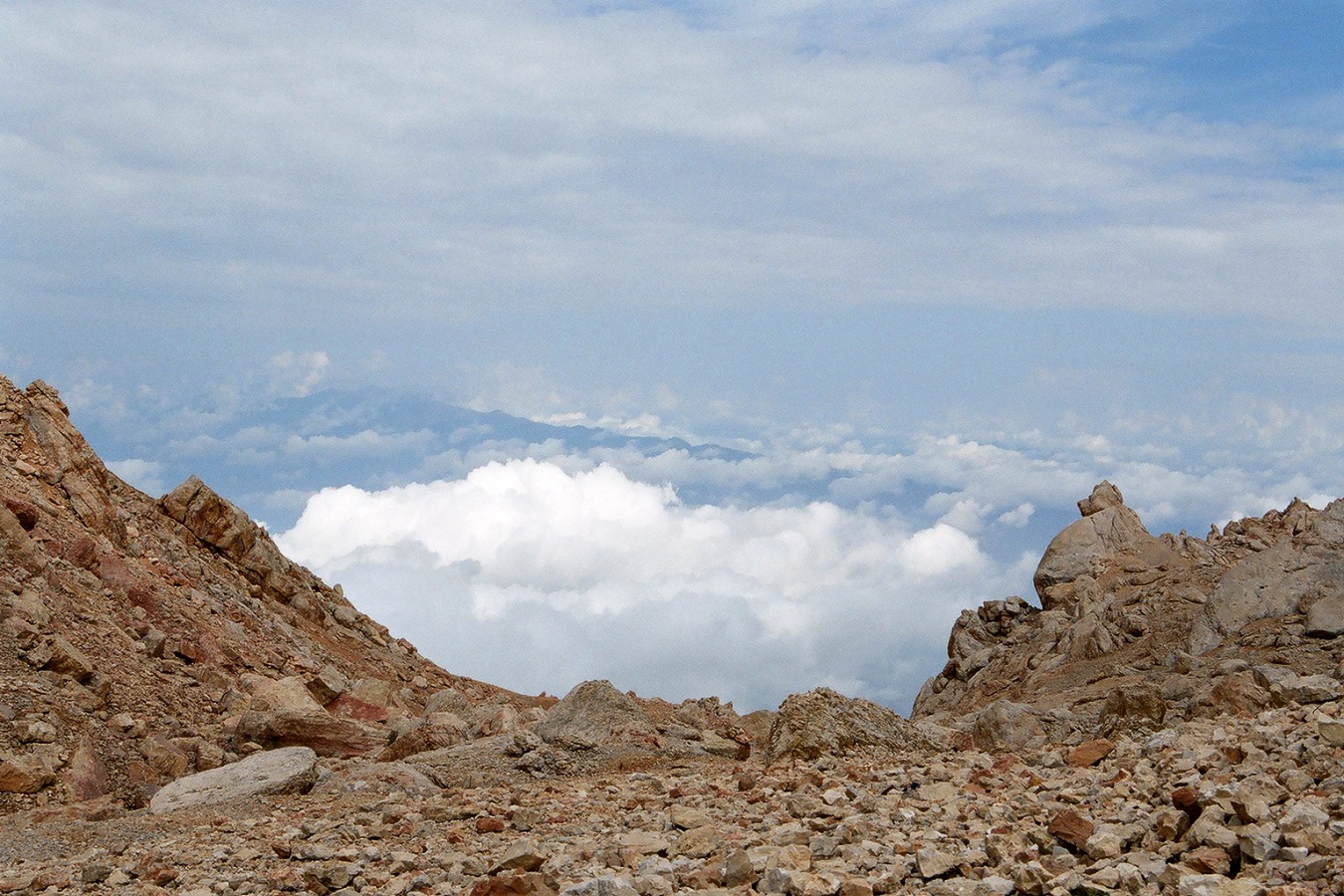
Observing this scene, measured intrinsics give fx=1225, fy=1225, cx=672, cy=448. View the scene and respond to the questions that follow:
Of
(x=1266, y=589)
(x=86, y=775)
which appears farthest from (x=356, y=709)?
(x=1266, y=589)

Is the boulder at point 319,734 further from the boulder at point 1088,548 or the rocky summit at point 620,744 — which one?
the boulder at point 1088,548

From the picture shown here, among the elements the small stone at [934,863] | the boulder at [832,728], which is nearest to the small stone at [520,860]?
the small stone at [934,863]

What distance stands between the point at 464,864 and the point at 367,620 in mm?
27068

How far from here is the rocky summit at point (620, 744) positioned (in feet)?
31.8

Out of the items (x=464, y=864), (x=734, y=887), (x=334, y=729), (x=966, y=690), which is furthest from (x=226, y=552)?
(x=734, y=887)

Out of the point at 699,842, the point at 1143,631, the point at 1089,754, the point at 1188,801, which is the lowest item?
the point at 699,842

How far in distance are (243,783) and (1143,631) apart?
70.5 feet

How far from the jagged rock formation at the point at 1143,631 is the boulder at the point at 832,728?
2.19 meters

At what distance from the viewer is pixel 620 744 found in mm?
18344

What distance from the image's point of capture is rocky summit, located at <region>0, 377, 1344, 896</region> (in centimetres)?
970

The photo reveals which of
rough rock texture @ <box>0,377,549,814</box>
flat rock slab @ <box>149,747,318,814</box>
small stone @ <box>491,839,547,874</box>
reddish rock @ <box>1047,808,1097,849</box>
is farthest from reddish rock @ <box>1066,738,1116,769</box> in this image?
rough rock texture @ <box>0,377,549,814</box>

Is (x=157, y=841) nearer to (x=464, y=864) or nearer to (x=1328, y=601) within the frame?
(x=464, y=864)

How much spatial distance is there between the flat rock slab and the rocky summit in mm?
50

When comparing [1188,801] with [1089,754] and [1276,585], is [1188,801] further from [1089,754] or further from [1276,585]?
[1276,585]
